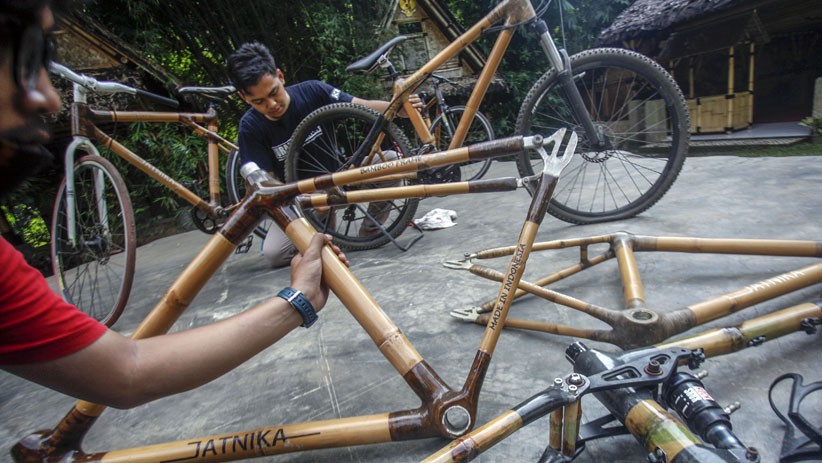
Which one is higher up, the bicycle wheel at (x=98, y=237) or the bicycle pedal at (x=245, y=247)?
the bicycle wheel at (x=98, y=237)

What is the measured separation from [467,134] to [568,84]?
86 centimetres

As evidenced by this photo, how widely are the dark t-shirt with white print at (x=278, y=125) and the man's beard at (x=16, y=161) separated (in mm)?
2102

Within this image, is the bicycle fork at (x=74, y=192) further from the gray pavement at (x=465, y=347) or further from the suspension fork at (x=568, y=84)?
the suspension fork at (x=568, y=84)

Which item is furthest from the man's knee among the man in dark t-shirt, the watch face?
the watch face

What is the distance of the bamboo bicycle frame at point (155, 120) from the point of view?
8.03 ft

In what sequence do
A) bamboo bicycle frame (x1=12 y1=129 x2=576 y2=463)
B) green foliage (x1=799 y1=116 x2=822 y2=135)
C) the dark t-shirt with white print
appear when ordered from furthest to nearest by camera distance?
green foliage (x1=799 y1=116 x2=822 y2=135) < the dark t-shirt with white print < bamboo bicycle frame (x1=12 y1=129 x2=576 y2=463)

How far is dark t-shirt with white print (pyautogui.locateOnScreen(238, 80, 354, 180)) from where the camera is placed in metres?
2.58

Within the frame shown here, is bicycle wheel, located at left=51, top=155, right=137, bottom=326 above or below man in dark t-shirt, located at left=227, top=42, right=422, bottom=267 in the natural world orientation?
below

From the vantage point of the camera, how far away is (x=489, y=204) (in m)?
3.09

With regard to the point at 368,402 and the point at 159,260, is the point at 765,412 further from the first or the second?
the point at 159,260

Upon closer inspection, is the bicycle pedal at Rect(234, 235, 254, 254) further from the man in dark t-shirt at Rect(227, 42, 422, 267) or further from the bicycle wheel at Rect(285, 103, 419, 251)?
the bicycle wheel at Rect(285, 103, 419, 251)

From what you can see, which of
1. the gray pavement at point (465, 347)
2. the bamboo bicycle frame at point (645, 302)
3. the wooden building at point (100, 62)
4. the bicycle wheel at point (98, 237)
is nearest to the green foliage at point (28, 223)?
the wooden building at point (100, 62)

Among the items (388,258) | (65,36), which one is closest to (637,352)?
(388,258)

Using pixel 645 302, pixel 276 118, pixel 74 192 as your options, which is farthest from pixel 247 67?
pixel 645 302
